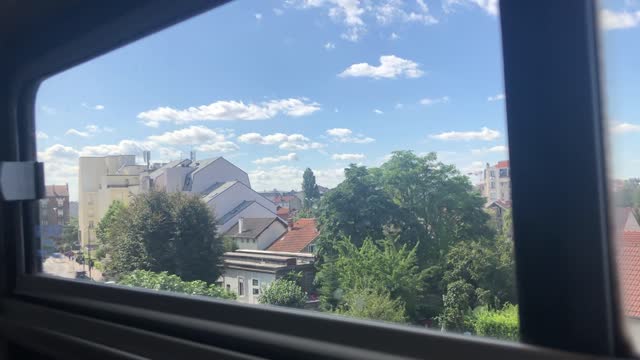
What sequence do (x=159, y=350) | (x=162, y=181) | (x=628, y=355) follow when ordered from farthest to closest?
(x=162, y=181) → (x=159, y=350) → (x=628, y=355)

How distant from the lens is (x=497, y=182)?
87 cm

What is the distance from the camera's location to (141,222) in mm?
1561

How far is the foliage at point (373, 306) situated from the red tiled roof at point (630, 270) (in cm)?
39

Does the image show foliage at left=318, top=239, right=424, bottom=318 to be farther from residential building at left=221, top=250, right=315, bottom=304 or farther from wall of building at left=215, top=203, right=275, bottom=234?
wall of building at left=215, top=203, right=275, bottom=234

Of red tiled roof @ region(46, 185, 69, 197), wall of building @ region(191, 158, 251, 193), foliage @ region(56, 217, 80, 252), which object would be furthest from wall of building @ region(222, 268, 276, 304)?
red tiled roof @ region(46, 185, 69, 197)

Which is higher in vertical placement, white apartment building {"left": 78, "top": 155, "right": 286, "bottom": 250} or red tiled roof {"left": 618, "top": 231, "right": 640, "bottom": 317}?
white apartment building {"left": 78, "top": 155, "right": 286, "bottom": 250}

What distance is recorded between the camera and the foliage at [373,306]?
3.32 ft

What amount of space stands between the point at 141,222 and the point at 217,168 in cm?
38

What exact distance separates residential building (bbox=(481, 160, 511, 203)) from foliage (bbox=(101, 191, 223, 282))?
771 millimetres

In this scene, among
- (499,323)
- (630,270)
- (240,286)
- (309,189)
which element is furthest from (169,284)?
(630,270)

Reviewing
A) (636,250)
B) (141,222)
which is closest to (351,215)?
(636,250)

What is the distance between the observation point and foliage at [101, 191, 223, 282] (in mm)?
1415

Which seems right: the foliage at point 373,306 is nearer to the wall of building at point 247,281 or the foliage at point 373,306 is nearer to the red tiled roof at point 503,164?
the wall of building at point 247,281

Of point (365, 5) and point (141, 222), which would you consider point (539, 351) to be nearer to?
point (365, 5)
